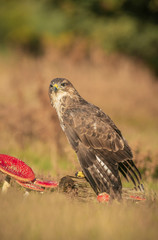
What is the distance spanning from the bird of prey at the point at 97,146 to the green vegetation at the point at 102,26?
1288 cm

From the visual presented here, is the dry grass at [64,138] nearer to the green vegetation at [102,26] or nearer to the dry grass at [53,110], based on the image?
the dry grass at [53,110]

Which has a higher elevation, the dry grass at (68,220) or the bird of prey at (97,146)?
the bird of prey at (97,146)

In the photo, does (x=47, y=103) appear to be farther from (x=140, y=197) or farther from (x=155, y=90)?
(x=155, y=90)

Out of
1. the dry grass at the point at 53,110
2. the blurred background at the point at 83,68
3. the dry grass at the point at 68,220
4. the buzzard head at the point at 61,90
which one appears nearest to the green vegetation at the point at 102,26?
the blurred background at the point at 83,68

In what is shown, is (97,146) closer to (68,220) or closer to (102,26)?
Result: (68,220)

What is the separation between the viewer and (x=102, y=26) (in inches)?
738

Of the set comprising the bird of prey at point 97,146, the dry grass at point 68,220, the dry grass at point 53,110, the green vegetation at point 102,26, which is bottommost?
the dry grass at point 68,220

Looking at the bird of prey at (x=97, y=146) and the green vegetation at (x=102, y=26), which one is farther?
the green vegetation at (x=102, y=26)

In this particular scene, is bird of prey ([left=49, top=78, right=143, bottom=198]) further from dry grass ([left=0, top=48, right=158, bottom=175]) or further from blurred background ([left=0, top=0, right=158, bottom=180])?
blurred background ([left=0, top=0, right=158, bottom=180])

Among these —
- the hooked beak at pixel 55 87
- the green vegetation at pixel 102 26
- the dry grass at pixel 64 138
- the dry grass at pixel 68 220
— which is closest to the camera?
the dry grass at pixel 68 220

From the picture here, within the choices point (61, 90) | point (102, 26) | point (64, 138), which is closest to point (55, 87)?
point (61, 90)

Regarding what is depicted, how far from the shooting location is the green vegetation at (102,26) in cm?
1845

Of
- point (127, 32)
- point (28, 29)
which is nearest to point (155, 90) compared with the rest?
point (127, 32)

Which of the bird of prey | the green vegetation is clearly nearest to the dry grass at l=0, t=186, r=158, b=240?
the bird of prey
